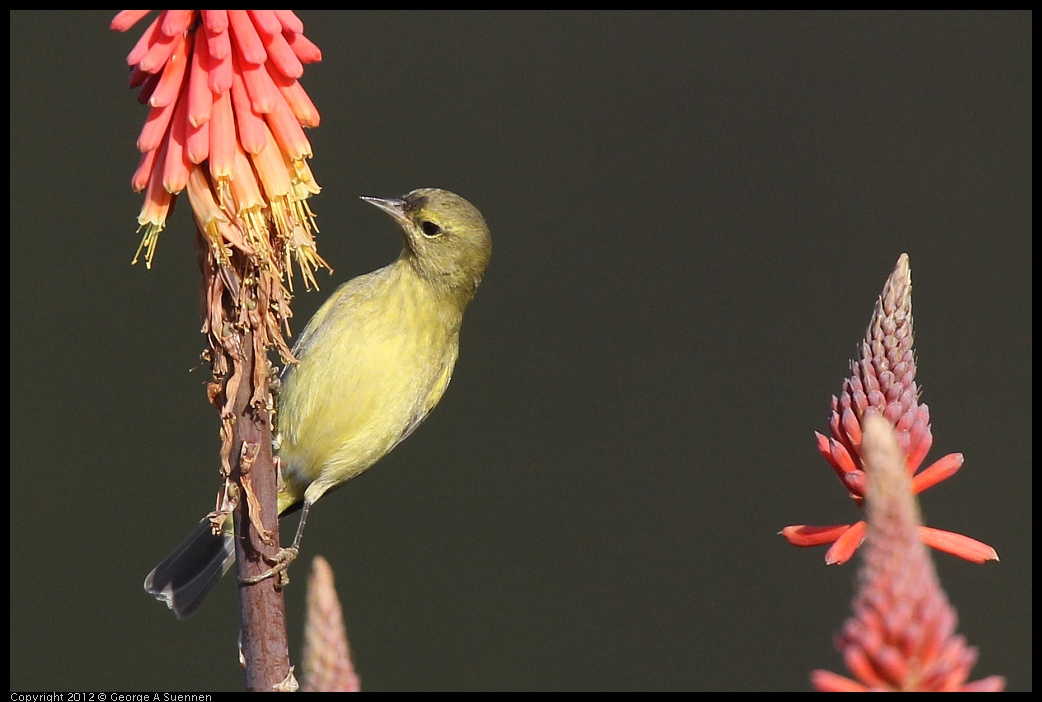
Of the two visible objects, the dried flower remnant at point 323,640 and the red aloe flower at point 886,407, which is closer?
the dried flower remnant at point 323,640

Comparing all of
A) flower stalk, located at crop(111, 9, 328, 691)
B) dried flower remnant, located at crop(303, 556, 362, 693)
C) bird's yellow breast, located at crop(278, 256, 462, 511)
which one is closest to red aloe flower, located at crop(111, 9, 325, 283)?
flower stalk, located at crop(111, 9, 328, 691)

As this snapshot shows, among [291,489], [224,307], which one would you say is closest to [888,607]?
[224,307]

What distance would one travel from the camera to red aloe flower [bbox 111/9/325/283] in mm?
1893

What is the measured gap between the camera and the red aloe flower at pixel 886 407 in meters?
1.56

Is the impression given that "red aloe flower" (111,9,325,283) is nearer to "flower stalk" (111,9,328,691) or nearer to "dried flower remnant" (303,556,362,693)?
"flower stalk" (111,9,328,691)

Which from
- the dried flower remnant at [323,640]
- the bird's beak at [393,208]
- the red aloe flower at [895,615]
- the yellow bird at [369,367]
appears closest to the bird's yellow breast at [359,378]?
the yellow bird at [369,367]

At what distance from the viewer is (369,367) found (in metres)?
3.44

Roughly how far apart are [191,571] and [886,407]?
2.62m

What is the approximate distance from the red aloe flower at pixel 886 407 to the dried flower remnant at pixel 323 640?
30.4 inches

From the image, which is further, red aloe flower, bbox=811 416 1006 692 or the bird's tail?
→ the bird's tail

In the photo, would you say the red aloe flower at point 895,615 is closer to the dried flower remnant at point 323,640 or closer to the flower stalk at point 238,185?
the dried flower remnant at point 323,640

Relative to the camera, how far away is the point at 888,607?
974 mm

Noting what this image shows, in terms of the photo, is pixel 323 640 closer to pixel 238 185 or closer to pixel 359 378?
pixel 238 185

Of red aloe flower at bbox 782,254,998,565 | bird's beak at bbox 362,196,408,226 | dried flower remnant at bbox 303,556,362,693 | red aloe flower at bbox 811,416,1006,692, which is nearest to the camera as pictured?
red aloe flower at bbox 811,416,1006,692
